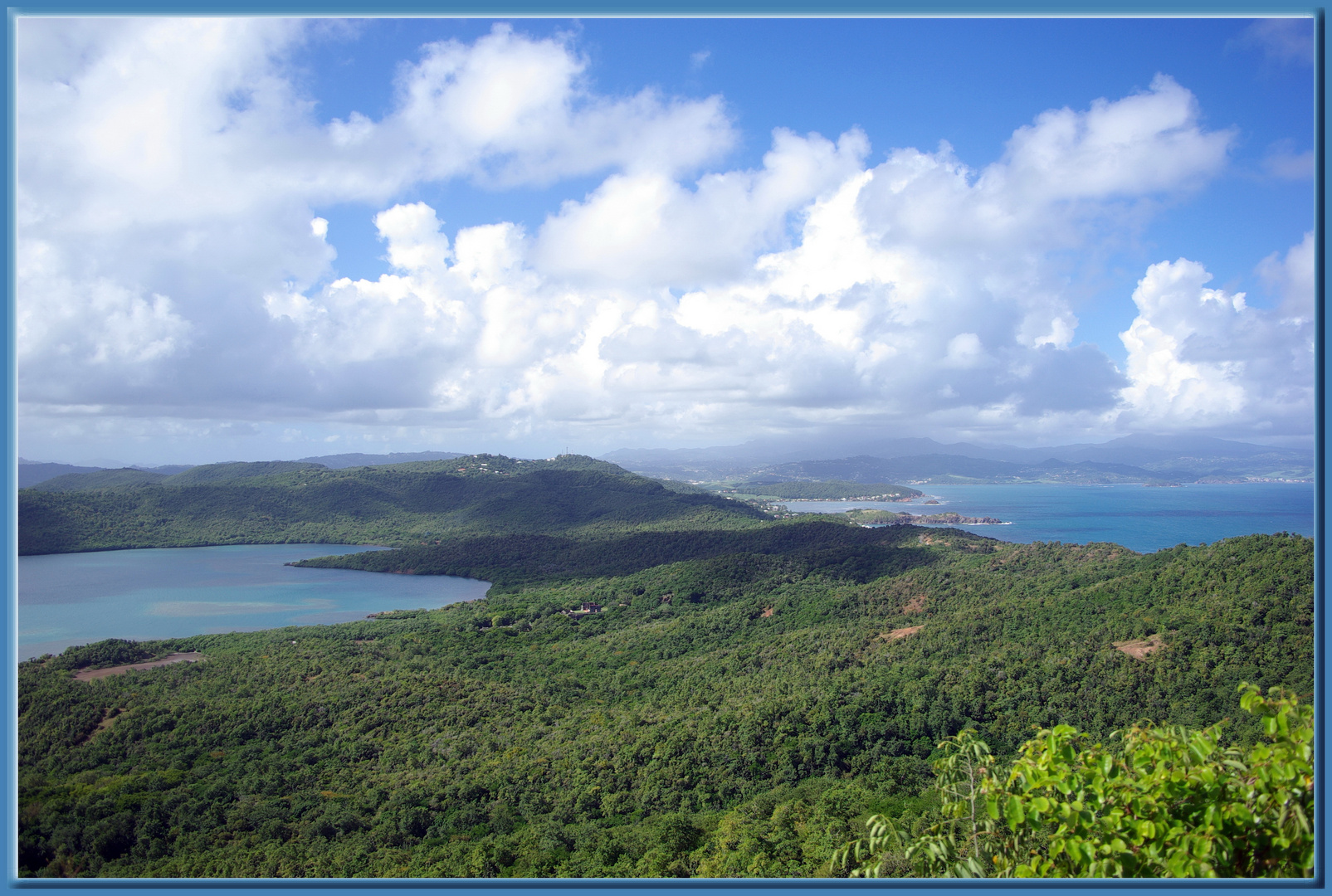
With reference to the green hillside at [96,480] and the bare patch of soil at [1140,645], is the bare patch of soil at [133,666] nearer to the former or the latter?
the bare patch of soil at [1140,645]

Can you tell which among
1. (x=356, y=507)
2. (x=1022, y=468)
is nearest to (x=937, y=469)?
(x=1022, y=468)

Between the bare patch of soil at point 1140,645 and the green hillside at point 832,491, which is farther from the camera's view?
the green hillside at point 832,491

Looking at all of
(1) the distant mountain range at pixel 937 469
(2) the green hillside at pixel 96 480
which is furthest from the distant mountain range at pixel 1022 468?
(2) the green hillside at pixel 96 480

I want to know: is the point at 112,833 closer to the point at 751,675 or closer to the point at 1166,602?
the point at 751,675

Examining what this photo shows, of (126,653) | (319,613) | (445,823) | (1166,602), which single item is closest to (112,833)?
(445,823)

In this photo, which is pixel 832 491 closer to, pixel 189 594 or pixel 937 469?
pixel 937 469

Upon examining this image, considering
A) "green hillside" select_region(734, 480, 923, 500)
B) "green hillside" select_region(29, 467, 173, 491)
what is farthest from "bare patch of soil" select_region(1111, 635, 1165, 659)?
"green hillside" select_region(734, 480, 923, 500)

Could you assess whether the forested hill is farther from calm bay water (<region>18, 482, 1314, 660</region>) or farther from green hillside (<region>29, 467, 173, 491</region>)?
calm bay water (<region>18, 482, 1314, 660</region>)
